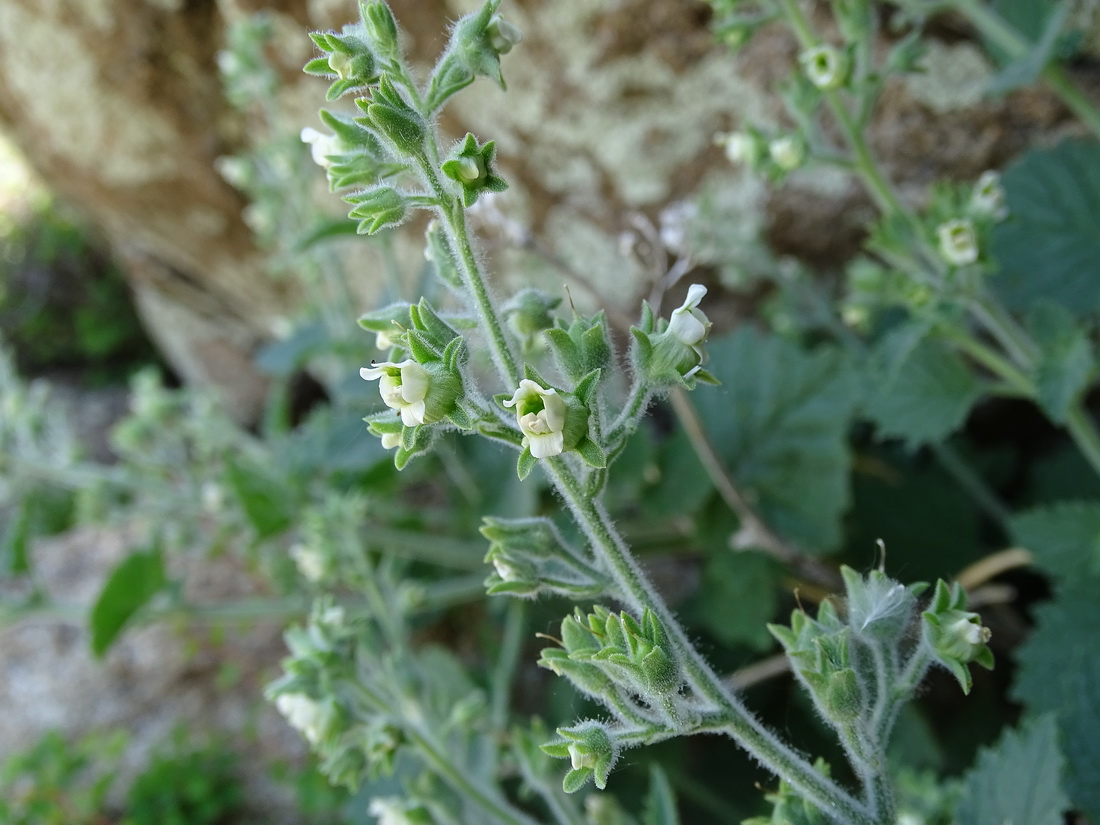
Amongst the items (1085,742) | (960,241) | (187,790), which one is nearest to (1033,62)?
(960,241)

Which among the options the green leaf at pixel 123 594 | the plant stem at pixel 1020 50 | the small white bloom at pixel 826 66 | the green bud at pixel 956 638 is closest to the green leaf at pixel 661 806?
the green bud at pixel 956 638

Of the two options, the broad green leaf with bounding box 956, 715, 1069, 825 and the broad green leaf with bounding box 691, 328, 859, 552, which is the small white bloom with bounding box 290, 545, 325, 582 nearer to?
the broad green leaf with bounding box 691, 328, 859, 552

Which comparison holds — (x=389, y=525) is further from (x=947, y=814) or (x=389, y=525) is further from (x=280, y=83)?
(x=947, y=814)

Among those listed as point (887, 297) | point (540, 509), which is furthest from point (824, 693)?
point (540, 509)

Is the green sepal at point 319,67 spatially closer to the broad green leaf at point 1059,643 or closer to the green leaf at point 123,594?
the broad green leaf at point 1059,643

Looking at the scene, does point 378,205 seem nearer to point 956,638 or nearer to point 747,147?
point 956,638

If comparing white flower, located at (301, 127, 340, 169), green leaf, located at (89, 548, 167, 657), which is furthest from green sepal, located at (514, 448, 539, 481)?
green leaf, located at (89, 548, 167, 657)
